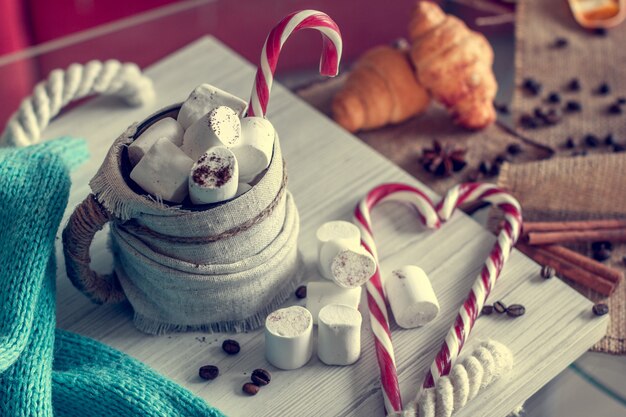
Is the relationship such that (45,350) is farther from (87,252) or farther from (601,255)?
(601,255)

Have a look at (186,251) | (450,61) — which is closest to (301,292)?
(186,251)

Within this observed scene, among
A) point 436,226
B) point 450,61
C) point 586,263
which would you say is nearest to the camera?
point 436,226

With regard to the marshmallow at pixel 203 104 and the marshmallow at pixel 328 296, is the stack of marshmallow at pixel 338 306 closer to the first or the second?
the marshmallow at pixel 328 296

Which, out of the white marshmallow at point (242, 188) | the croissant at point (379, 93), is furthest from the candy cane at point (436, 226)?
the croissant at point (379, 93)

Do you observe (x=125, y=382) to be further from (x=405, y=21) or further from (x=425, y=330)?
(x=405, y=21)

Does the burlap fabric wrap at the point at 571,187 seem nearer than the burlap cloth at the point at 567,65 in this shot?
Yes

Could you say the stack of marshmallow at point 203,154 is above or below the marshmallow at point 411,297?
above

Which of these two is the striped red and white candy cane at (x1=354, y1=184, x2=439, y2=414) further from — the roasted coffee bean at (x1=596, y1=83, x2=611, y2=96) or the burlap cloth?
the roasted coffee bean at (x1=596, y1=83, x2=611, y2=96)
